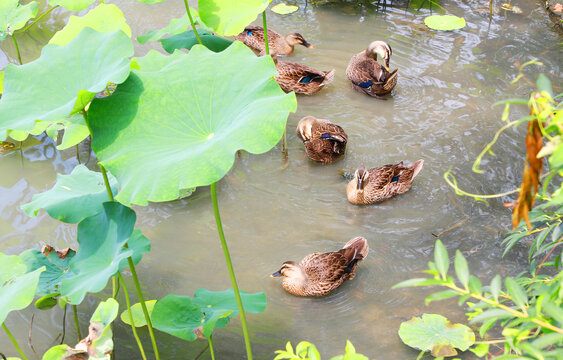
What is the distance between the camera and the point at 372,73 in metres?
6.03

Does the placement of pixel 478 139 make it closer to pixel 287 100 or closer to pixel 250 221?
pixel 250 221

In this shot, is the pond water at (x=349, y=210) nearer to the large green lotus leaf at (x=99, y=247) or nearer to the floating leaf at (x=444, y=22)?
the floating leaf at (x=444, y=22)

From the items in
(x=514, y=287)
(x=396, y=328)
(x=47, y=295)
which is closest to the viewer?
(x=514, y=287)

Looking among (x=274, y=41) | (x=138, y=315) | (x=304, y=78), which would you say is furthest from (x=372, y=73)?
(x=138, y=315)

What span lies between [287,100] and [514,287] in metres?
1.56

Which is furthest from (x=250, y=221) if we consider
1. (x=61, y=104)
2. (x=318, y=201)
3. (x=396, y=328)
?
(x=61, y=104)

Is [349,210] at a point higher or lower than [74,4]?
lower

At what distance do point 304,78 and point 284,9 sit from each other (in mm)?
2040

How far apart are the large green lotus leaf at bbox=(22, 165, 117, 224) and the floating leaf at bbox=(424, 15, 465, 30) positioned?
5.19 metres

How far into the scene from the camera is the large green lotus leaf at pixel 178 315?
3.03 metres

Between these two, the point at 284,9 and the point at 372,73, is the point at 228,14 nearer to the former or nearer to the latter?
the point at 372,73

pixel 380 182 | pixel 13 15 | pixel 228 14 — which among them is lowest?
pixel 380 182

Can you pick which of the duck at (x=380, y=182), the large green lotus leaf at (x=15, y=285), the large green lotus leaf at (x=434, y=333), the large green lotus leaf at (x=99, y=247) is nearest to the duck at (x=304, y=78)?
the duck at (x=380, y=182)

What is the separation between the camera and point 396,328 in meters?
3.70
